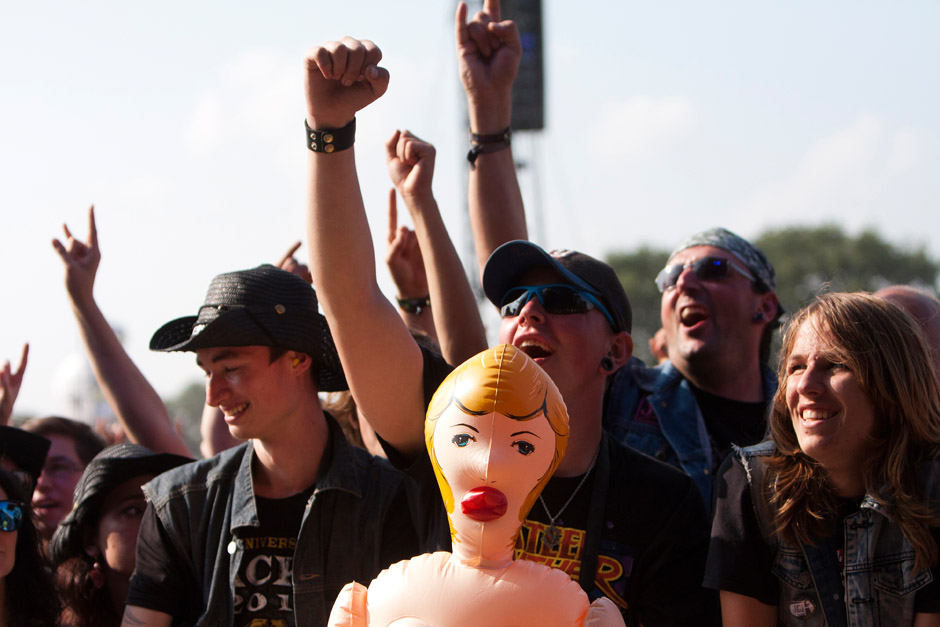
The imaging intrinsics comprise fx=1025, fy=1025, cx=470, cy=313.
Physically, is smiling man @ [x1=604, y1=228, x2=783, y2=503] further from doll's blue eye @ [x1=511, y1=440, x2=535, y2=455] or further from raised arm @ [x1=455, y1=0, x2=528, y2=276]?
doll's blue eye @ [x1=511, y1=440, x2=535, y2=455]

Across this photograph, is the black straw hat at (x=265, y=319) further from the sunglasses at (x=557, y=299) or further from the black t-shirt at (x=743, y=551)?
the black t-shirt at (x=743, y=551)

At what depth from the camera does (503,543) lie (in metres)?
2.18

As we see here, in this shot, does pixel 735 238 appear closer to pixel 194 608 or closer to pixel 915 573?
pixel 915 573

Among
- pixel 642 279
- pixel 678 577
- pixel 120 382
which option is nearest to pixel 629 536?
pixel 678 577

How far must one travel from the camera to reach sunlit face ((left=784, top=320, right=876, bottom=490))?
279 centimetres

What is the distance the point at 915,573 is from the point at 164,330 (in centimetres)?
259

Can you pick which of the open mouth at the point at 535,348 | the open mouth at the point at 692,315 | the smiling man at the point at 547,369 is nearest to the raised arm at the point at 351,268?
the smiling man at the point at 547,369

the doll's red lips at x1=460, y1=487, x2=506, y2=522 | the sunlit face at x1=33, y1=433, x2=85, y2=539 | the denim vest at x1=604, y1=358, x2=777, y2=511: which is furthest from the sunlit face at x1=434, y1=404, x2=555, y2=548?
the sunlit face at x1=33, y1=433, x2=85, y2=539

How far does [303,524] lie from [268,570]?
0.20m

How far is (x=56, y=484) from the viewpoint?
16.4 ft

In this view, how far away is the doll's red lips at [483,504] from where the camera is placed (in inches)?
84.2

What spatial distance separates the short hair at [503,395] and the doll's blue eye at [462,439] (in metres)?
0.05

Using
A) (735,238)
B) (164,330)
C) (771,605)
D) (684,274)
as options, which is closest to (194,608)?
(164,330)

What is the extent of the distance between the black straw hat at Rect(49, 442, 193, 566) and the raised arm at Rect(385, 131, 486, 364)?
54.8 inches
